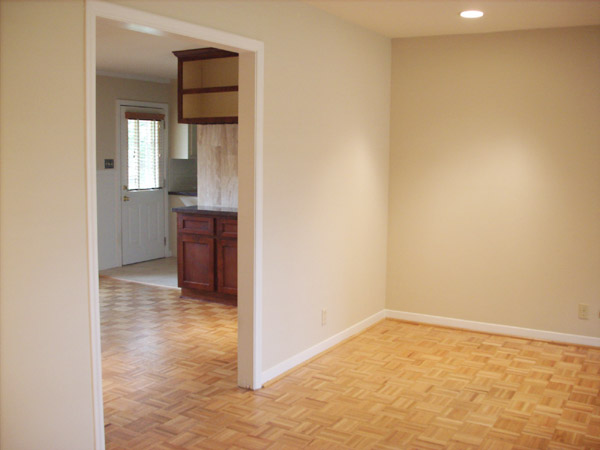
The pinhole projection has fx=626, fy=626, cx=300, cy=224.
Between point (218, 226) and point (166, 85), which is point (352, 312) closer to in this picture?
point (218, 226)

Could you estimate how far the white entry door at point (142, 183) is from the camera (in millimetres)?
7828

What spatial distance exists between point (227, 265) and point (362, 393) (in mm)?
2323

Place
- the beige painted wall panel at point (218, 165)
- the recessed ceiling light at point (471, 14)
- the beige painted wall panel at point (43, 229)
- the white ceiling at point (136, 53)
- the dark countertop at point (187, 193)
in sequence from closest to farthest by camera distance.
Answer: the beige painted wall panel at point (43, 229), the recessed ceiling light at point (471, 14), the white ceiling at point (136, 53), the beige painted wall panel at point (218, 165), the dark countertop at point (187, 193)

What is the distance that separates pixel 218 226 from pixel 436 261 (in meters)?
1.99

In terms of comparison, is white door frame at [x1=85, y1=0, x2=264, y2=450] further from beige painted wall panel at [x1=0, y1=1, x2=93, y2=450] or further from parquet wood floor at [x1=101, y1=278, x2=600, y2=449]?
parquet wood floor at [x1=101, y1=278, x2=600, y2=449]

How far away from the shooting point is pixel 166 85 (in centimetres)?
834

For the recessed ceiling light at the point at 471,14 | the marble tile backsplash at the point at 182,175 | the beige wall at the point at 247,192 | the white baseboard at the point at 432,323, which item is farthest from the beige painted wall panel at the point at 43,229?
the marble tile backsplash at the point at 182,175

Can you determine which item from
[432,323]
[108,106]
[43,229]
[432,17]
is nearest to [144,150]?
[108,106]

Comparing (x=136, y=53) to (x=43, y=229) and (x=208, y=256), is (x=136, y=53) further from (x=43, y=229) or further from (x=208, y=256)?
(x=43, y=229)

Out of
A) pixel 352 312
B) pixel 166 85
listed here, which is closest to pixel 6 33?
pixel 352 312

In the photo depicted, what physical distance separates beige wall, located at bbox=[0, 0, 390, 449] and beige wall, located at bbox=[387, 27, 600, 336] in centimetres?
25

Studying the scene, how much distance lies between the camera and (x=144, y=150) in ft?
26.5

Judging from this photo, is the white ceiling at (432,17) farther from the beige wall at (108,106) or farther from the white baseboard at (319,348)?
the white baseboard at (319,348)

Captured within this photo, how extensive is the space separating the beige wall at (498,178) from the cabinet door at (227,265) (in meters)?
1.42
